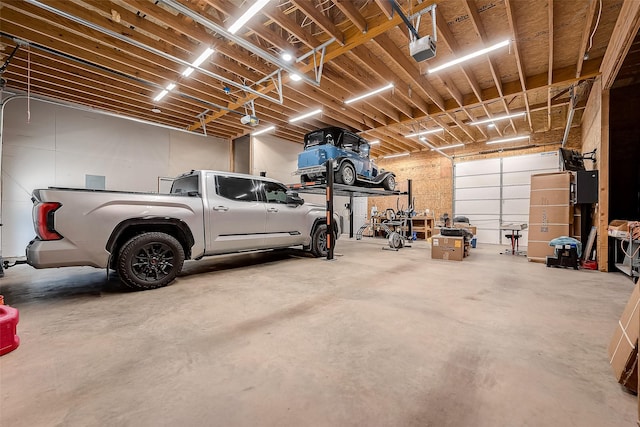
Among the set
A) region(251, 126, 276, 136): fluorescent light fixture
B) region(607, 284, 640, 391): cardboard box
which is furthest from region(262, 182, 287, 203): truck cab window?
region(251, 126, 276, 136): fluorescent light fixture

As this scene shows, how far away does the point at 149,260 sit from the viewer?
3295mm

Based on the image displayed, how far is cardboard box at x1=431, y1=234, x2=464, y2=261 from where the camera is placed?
5742 millimetres

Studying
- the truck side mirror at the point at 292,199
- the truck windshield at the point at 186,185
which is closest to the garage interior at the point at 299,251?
the truck side mirror at the point at 292,199

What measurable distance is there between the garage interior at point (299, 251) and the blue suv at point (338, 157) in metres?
1.02

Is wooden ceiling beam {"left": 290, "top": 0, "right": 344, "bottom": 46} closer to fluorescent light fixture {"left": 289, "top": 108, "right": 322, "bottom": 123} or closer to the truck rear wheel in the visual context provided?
fluorescent light fixture {"left": 289, "top": 108, "right": 322, "bottom": 123}

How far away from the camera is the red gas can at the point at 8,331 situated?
1.75 metres

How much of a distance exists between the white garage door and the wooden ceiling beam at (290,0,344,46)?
9.00 metres

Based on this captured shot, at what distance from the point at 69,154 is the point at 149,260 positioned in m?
6.10

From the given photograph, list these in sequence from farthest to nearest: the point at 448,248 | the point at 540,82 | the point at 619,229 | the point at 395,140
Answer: the point at 395,140 < the point at 540,82 < the point at 448,248 < the point at 619,229

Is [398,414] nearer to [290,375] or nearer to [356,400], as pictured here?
[356,400]

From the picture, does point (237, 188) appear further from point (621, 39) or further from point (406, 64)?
point (621, 39)

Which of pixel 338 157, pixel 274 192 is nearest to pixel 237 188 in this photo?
pixel 274 192

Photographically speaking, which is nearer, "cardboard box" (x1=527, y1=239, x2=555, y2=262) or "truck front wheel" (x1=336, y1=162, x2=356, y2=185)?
"cardboard box" (x1=527, y1=239, x2=555, y2=262)

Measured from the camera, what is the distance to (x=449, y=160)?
456 inches
